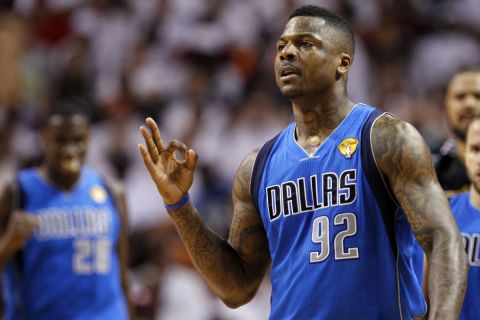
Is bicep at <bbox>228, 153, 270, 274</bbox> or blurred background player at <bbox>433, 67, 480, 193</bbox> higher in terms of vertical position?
blurred background player at <bbox>433, 67, 480, 193</bbox>

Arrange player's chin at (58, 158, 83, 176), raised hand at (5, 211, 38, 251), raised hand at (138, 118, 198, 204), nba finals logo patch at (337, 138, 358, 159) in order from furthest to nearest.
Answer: player's chin at (58, 158, 83, 176), raised hand at (5, 211, 38, 251), raised hand at (138, 118, 198, 204), nba finals logo patch at (337, 138, 358, 159)

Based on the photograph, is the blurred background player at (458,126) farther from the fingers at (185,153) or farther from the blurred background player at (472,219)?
the fingers at (185,153)

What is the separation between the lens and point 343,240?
3.86 m

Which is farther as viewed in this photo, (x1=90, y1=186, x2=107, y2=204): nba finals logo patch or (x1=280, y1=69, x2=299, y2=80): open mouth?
(x1=90, y1=186, x2=107, y2=204): nba finals logo patch

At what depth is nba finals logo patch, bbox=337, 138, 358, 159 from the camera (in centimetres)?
395

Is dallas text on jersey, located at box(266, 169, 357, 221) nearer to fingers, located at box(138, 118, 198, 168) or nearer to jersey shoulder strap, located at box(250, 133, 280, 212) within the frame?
jersey shoulder strap, located at box(250, 133, 280, 212)

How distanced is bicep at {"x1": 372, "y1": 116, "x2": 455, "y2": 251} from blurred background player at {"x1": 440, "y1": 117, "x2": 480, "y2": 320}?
4.14 ft

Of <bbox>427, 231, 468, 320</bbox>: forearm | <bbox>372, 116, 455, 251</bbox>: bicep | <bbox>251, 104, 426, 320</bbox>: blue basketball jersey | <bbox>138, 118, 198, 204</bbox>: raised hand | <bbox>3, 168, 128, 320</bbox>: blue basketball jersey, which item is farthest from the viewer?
<bbox>3, 168, 128, 320</bbox>: blue basketball jersey

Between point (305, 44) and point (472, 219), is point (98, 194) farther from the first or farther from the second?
point (305, 44)

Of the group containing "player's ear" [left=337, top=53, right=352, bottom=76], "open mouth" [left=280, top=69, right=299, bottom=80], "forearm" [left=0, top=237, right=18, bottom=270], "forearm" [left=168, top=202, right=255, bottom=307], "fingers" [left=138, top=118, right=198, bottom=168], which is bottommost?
"forearm" [left=168, top=202, right=255, bottom=307]

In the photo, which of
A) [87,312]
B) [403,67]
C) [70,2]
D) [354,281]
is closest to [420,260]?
[354,281]

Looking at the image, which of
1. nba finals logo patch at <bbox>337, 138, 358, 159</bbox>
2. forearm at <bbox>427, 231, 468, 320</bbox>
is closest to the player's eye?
nba finals logo patch at <bbox>337, 138, 358, 159</bbox>

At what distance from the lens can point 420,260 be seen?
4.21 metres

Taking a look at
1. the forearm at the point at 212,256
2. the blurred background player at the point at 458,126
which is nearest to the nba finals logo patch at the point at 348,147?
the forearm at the point at 212,256
